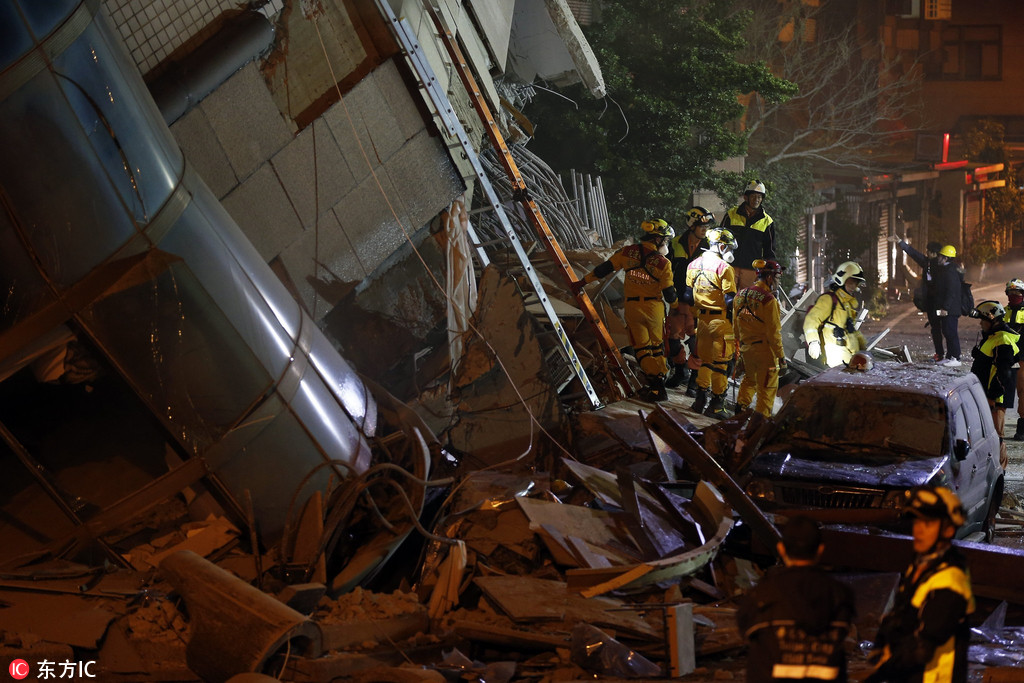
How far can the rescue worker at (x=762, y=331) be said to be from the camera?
30.6 ft

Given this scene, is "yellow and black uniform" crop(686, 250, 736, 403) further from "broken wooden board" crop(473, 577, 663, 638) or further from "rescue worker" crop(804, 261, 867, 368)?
"broken wooden board" crop(473, 577, 663, 638)

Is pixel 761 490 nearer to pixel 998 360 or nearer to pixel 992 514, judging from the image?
pixel 992 514

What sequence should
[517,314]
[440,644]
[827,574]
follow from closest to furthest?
[827,574], [440,644], [517,314]

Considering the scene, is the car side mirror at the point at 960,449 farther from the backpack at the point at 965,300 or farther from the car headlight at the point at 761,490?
the backpack at the point at 965,300

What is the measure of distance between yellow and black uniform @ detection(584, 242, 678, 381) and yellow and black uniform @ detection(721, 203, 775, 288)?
205 cm

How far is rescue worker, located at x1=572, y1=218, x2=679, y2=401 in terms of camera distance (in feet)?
32.5

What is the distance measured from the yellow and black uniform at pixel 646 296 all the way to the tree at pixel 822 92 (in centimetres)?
1430

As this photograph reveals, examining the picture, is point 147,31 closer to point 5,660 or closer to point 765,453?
point 5,660

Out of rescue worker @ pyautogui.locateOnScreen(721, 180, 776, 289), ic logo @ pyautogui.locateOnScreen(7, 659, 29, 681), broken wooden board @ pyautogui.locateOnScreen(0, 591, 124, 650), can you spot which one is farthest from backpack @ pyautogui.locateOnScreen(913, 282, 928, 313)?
ic logo @ pyautogui.locateOnScreen(7, 659, 29, 681)

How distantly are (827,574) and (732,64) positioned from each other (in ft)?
58.6

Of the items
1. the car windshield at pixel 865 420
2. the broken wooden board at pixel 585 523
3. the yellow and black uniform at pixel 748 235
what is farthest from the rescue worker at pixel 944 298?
the broken wooden board at pixel 585 523

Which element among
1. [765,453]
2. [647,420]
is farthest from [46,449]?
[765,453]

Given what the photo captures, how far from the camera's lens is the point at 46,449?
6.92m

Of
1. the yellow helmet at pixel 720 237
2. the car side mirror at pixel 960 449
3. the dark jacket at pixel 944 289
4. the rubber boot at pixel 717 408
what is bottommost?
the dark jacket at pixel 944 289
